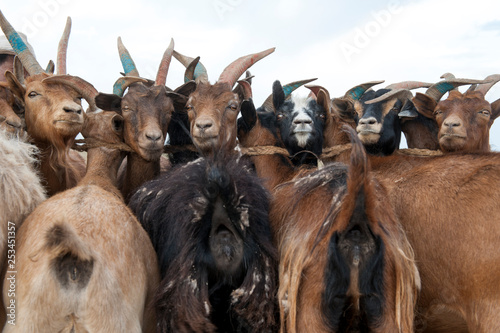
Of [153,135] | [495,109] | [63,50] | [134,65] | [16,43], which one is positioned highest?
[16,43]

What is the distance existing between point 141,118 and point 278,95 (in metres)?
1.84

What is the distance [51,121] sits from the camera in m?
5.45

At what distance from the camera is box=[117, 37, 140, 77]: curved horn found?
21.6 feet

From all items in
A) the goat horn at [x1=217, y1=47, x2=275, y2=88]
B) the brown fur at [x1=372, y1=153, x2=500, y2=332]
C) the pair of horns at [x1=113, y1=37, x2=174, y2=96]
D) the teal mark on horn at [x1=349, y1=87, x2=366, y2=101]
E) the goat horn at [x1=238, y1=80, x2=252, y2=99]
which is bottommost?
the brown fur at [x1=372, y1=153, x2=500, y2=332]

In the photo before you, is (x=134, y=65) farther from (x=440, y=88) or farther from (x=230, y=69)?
(x=440, y=88)

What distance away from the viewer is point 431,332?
14.2ft

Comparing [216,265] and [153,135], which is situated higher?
[153,135]

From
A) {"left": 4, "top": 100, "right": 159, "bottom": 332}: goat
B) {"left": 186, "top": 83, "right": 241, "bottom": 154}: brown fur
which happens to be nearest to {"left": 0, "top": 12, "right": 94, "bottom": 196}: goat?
{"left": 186, "top": 83, "right": 241, "bottom": 154}: brown fur

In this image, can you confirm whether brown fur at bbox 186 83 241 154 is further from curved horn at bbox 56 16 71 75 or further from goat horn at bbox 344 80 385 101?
curved horn at bbox 56 16 71 75

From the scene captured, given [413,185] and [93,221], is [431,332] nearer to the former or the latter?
[413,185]

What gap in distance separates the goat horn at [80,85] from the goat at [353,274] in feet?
11.4

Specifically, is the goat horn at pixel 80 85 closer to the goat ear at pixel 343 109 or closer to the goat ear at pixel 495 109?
the goat ear at pixel 343 109

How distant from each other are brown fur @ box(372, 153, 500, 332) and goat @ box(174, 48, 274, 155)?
2155 millimetres

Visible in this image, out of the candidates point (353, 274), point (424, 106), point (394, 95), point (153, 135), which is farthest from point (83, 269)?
point (424, 106)
